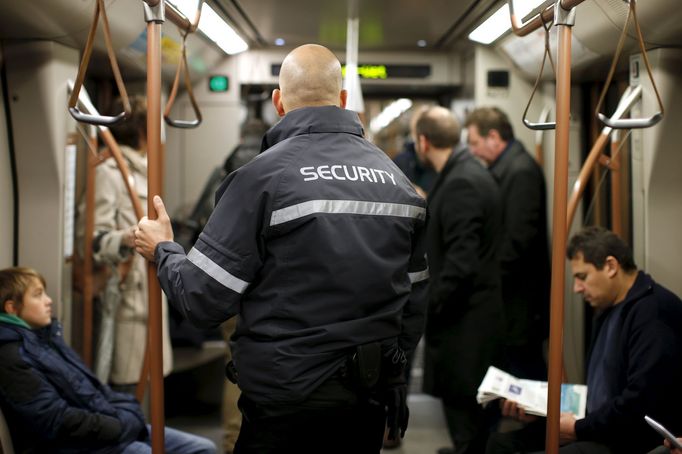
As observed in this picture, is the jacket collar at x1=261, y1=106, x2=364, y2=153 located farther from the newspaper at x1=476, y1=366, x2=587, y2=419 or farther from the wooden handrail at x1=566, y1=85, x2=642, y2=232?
the newspaper at x1=476, y1=366, x2=587, y2=419

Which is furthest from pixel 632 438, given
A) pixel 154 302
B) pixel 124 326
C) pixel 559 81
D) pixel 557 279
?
pixel 124 326

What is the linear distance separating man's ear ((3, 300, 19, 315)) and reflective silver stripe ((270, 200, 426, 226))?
143 cm

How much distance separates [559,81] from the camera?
242 cm

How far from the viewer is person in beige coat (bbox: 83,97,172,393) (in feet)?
13.8

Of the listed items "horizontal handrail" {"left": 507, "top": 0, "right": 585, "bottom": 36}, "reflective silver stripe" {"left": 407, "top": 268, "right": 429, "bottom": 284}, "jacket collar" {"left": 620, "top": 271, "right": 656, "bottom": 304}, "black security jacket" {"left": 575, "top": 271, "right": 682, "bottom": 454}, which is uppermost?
"horizontal handrail" {"left": 507, "top": 0, "right": 585, "bottom": 36}

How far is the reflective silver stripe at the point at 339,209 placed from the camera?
7.08 feet

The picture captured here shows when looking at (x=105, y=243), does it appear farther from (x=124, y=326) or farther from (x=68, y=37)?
(x=68, y=37)

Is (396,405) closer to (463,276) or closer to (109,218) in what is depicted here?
(463,276)

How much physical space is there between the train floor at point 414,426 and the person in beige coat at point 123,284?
1.01 m

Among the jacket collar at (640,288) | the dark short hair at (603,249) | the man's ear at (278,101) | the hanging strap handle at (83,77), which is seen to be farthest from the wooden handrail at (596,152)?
the hanging strap handle at (83,77)

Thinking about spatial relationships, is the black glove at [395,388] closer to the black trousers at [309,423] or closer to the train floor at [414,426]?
the black trousers at [309,423]

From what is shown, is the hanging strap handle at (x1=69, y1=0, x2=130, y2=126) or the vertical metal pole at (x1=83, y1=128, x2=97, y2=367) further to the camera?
the vertical metal pole at (x1=83, y1=128, x2=97, y2=367)

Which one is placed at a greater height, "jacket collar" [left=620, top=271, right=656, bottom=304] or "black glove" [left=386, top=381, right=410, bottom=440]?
"jacket collar" [left=620, top=271, right=656, bottom=304]

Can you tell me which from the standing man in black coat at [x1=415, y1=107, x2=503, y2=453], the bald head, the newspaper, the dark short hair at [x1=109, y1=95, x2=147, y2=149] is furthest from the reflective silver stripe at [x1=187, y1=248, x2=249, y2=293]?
the dark short hair at [x1=109, y1=95, x2=147, y2=149]
